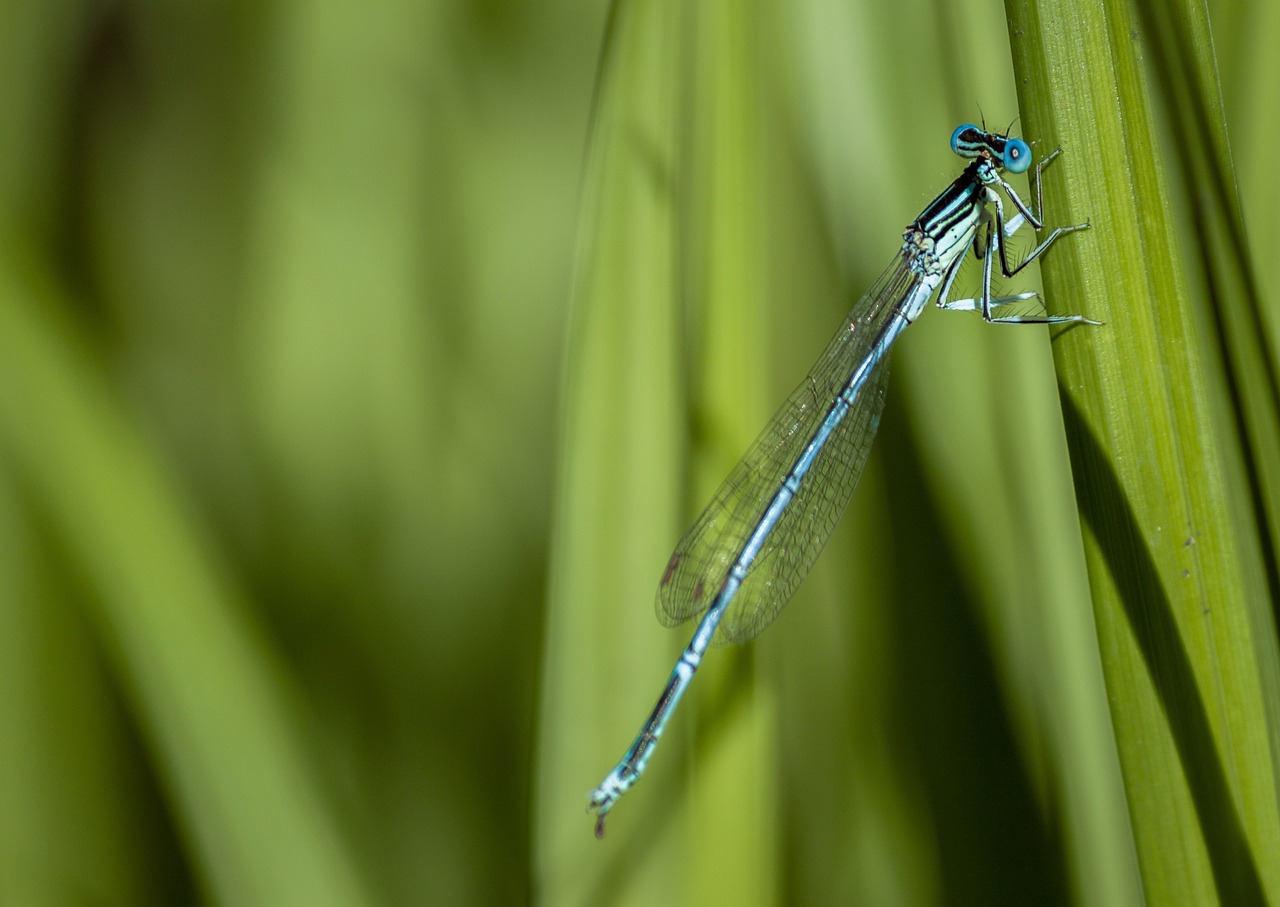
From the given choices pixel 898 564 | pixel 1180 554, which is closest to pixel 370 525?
pixel 898 564

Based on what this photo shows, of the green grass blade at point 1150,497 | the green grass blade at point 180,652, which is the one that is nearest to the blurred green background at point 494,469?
the green grass blade at point 180,652

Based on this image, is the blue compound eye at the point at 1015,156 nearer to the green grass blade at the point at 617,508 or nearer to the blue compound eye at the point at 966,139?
the blue compound eye at the point at 966,139

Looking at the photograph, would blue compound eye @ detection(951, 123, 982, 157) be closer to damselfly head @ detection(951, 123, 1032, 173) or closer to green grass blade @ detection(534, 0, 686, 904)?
damselfly head @ detection(951, 123, 1032, 173)

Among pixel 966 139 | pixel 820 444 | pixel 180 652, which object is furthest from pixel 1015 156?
pixel 180 652

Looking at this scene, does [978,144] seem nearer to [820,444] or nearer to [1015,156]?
[1015,156]

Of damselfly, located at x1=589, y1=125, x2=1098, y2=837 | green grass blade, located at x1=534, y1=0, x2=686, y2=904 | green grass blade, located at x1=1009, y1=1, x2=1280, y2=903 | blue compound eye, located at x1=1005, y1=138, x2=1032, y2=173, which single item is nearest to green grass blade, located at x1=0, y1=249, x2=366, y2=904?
green grass blade, located at x1=534, y1=0, x2=686, y2=904

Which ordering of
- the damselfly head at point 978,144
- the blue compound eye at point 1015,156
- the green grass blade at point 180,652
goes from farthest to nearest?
the damselfly head at point 978,144, the green grass blade at point 180,652, the blue compound eye at point 1015,156
